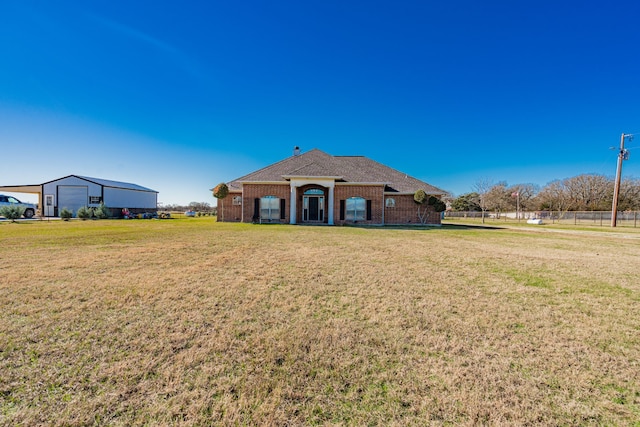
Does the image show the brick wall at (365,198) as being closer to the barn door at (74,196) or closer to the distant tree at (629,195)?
the barn door at (74,196)

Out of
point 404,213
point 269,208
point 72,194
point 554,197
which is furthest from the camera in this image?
point 554,197

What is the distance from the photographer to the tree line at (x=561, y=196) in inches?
1764

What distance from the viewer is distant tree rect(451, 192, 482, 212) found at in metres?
56.2

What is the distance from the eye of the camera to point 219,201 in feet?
69.2

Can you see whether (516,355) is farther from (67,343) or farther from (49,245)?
(49,245)

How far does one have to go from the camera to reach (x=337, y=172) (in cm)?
2020

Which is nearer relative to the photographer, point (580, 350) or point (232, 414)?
point (232, 414)

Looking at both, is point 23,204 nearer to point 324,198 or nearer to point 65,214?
point 65,214


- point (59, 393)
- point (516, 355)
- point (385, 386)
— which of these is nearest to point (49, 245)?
point (59, 393)

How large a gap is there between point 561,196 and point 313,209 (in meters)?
54.6

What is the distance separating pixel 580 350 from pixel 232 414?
11.5 ft

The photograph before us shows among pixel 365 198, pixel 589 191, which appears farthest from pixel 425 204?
pixel 589 191

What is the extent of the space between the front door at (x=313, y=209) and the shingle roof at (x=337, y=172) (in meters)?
2.22

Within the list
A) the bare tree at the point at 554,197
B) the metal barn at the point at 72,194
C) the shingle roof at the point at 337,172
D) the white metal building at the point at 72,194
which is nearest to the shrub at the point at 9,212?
the metal barn at the point at 72,194
